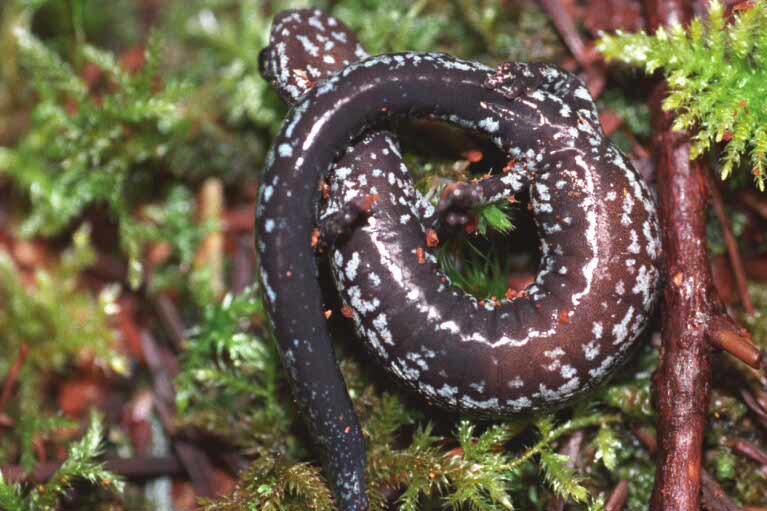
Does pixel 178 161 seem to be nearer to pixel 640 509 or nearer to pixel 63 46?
pixel 63 46

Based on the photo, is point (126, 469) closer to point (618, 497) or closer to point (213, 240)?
point (213, 240)

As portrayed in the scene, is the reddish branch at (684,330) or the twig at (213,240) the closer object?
the reddish branch at (684,330)

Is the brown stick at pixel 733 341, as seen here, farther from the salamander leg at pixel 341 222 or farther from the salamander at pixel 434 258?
the salamander leg at pixel 341 222

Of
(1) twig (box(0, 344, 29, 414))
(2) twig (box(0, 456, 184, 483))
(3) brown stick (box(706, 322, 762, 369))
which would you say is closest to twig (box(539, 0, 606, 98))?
(3) brown stick (box(706, 322, 762, 369))

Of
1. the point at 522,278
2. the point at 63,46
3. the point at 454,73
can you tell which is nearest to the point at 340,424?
the point at 522,278

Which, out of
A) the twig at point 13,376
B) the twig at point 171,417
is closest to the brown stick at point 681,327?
the twig at point 171,417

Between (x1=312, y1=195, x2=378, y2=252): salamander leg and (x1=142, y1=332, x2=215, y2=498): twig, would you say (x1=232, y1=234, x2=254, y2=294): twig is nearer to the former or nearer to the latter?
A: (x1=142, y1=332, x2=215, y2=498): twig

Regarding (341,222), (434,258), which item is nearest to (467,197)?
(434,258)
